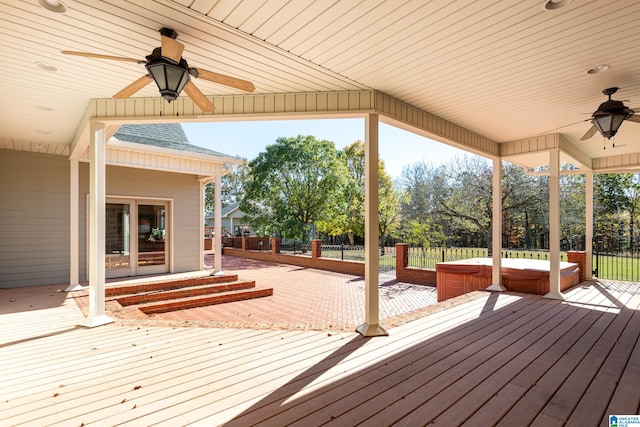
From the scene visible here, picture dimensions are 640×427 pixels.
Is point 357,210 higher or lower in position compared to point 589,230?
higher

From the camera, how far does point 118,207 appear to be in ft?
26.9

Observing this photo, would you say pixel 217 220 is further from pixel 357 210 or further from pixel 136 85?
pixel 357 210

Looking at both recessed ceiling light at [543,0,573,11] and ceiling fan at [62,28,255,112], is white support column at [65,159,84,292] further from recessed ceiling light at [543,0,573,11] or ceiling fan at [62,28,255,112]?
recessed ceiling light at [543,0,573,11]

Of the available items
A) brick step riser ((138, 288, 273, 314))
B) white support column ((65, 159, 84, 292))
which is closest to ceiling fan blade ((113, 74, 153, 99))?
brick step riser ((138, 288, 273, 314))

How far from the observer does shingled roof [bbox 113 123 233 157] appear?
7518mm

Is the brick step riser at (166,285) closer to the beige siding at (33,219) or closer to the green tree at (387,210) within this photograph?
the beige siding at (33,219)

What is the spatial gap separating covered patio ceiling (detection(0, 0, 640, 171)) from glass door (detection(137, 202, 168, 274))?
13.6ft

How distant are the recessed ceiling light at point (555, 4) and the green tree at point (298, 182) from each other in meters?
12.4

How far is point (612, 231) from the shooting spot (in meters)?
16.6

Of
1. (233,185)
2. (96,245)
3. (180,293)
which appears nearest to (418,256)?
(180,293)

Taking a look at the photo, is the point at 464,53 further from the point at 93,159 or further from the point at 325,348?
the point at 93,159

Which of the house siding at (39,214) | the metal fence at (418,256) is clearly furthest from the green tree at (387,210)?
the house siding at (39,214)

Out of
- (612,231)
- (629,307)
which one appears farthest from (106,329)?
(612,231)

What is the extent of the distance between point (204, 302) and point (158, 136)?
15.0ft
